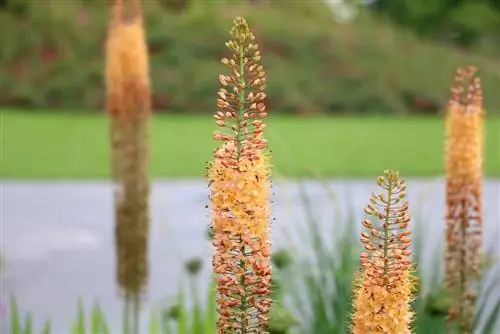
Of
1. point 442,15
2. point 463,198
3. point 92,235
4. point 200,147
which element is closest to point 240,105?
point 463,198

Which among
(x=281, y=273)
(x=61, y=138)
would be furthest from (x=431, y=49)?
(x=281, y=273)

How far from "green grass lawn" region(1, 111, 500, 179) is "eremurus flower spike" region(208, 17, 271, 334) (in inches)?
120

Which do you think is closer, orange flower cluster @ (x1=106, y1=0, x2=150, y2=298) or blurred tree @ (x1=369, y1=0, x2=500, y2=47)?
orange flower cluster @ (x1=106, y1=0, x2=150, y2=298)

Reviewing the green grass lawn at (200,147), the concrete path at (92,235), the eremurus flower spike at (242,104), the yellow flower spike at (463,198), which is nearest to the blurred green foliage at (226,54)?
the green grass lawn at (200,147)

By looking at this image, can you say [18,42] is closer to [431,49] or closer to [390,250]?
[431,49]

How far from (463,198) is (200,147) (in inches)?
126

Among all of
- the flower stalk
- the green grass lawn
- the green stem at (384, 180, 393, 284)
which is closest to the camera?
the green stem at (384, 180, 393, 284)

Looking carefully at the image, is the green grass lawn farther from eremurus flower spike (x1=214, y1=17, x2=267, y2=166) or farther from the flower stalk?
eremurus flower spike (x1=214, y1=17, x2=267, y2=166)

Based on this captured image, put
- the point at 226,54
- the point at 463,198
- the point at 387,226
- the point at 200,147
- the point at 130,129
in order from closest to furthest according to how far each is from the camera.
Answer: the point at 387,226 → the point at 463,198 → the point at 130,129 → the point at 200,147 → the point at 226,54

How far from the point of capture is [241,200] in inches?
23.6

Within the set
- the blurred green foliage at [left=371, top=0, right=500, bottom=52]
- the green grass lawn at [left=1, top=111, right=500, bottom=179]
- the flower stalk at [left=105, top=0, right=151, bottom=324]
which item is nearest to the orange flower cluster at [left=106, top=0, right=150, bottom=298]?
the flower stalk at [left=105, top=0, right=151, bottom=324]

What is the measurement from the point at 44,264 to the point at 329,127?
232 centimetres

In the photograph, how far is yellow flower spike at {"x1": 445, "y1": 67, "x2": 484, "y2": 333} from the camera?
102cm

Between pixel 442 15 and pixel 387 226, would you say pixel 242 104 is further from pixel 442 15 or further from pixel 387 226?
pixel 442 15
